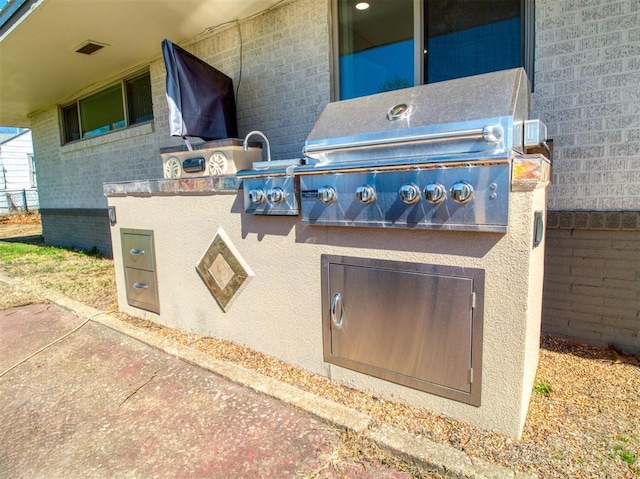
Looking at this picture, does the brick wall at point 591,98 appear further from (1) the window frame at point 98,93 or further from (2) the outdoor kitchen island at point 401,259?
(1) the window frame at point 98,93

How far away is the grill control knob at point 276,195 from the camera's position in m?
2.45

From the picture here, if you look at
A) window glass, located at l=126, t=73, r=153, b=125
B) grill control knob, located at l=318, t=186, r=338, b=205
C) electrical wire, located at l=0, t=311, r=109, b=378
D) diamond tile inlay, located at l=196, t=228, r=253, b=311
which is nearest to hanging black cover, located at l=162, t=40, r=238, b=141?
diamond tile inlay, located at l=196, t=228, r=253, b=311

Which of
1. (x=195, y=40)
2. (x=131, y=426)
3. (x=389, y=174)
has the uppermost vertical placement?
(x=195, y=40)

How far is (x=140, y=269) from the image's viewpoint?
3.66 meters

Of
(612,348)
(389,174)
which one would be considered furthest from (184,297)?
(612,348)

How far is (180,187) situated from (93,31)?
142 inches

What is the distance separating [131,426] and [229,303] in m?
1.03

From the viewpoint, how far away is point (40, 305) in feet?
14.7

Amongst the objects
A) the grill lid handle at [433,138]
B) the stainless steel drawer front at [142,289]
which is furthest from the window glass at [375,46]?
the stainless steel drawer front at [142,289]

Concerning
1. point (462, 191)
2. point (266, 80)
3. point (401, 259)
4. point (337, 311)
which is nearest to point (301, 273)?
point (337, 311)

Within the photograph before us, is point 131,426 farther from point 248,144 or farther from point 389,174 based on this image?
point 248,144

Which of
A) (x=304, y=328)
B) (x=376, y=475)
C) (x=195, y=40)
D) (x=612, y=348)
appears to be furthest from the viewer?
(x=195, y=40)

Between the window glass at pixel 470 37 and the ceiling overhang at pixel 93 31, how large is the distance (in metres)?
1.99

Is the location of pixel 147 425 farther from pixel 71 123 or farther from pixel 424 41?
pixel 71 123
